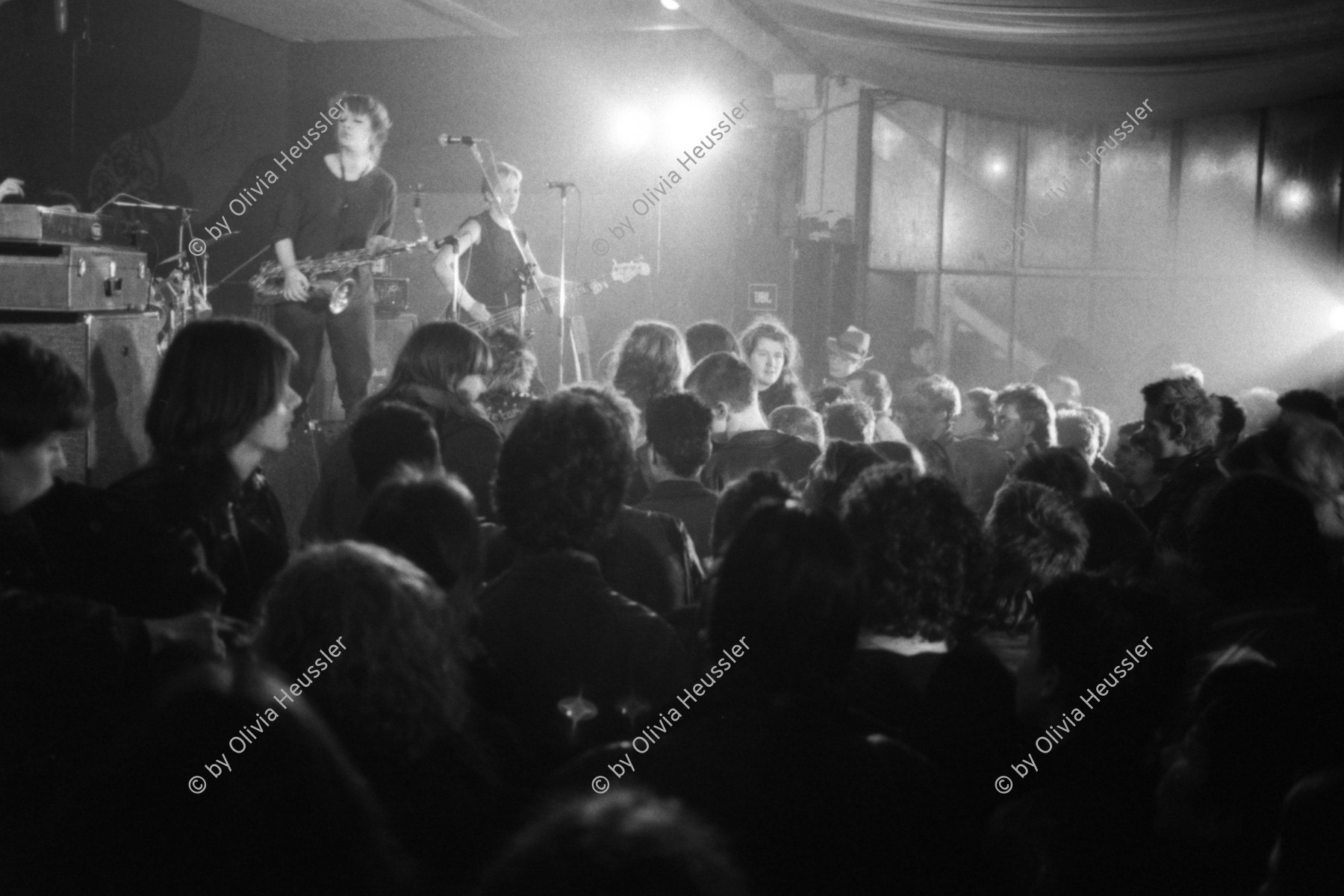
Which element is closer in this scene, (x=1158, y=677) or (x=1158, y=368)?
(x=1158, y=677)

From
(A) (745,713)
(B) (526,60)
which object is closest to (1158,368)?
(B) (526,60)

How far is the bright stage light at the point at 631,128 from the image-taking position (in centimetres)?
1014

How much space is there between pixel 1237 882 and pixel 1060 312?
9263 mm

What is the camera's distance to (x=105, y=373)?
4207 millimetres

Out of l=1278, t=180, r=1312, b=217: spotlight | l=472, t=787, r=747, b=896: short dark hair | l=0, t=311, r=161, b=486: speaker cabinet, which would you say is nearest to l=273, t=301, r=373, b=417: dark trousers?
l=0, t=311, r=161, b=486: speaker cabinet

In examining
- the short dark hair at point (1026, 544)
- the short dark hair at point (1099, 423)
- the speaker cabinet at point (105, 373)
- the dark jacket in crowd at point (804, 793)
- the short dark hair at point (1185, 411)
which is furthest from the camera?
the short dark hair at point (1099, 423)

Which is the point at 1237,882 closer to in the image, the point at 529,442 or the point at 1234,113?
→ the point at 529,442

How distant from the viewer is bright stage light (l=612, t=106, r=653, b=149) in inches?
399

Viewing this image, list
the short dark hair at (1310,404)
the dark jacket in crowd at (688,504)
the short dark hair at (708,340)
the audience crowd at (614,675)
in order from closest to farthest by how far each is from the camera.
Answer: the audience crowd at (614,675), the dark jacket in crowd at (688,504), the short dark hair at (1310,404), the short dark hair at (708,340)

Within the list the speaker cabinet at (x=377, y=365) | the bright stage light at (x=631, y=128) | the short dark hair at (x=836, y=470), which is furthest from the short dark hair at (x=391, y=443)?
the bright stage light at (x=631, y=128)

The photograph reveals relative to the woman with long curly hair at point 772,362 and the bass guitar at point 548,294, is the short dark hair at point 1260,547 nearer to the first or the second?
the woman with long curly hair at point 772,362

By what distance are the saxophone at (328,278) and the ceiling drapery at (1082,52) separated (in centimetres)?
259

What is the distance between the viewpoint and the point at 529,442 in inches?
93.0

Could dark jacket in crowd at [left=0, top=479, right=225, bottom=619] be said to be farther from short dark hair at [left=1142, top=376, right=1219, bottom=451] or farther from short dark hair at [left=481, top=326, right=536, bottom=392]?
short dark hair at [left=1142, top=376, right=1219, bottom=451]
